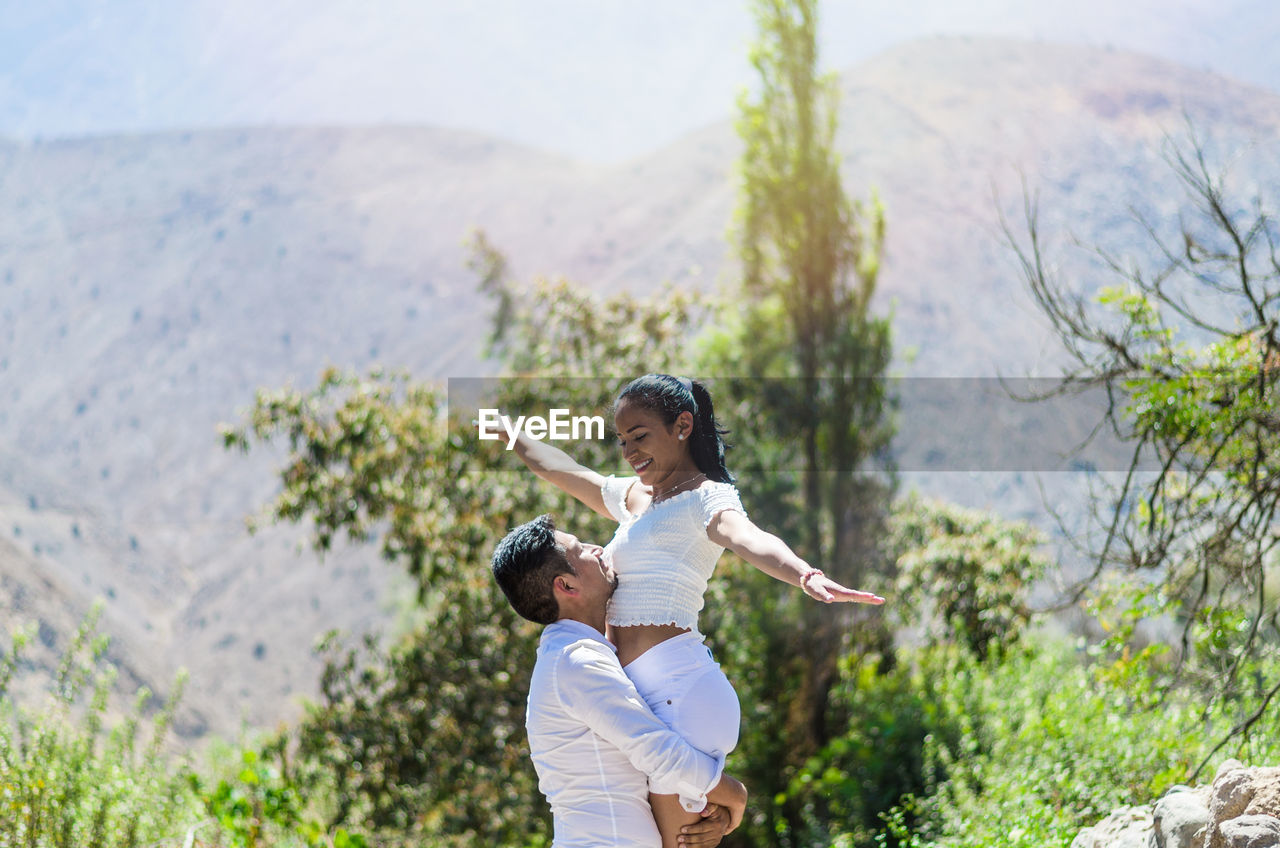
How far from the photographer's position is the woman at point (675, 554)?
7.67 feet

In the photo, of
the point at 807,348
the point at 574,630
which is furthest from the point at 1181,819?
the point at 807,348

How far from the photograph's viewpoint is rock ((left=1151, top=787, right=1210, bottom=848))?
2.84 m

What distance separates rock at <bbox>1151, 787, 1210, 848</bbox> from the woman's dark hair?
1584mm

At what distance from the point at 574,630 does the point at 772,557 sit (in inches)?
20.1

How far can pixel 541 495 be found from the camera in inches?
299

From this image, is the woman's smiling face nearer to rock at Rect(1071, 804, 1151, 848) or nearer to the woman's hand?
the woman's hand

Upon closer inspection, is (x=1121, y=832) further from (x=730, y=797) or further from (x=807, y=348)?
(x=807, y=348)

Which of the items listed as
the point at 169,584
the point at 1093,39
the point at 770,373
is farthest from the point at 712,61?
the point at 770,373

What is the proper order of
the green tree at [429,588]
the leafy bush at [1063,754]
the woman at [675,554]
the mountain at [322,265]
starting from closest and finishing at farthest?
the woman at [675,554]
the leafy bush at [1063,754]
the green tree at [429,588]
the mountain at [322,265]

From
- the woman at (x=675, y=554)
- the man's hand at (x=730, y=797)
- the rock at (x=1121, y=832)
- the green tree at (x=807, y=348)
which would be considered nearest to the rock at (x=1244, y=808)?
the rock at (x=1121, y=832)

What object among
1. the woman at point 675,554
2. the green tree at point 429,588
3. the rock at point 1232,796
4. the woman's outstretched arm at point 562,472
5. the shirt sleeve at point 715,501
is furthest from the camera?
the green tree at point 429,588

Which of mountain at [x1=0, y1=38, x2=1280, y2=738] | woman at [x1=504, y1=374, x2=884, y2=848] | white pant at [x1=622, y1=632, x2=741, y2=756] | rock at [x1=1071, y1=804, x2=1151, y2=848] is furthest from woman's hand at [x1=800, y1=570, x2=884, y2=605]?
mountain at [x1=0, y1=38, x2=1280, y2=738]

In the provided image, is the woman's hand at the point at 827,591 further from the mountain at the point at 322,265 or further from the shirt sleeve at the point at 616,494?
the mountain at the point at 322,265

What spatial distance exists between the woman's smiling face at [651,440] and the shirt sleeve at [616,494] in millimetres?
258
